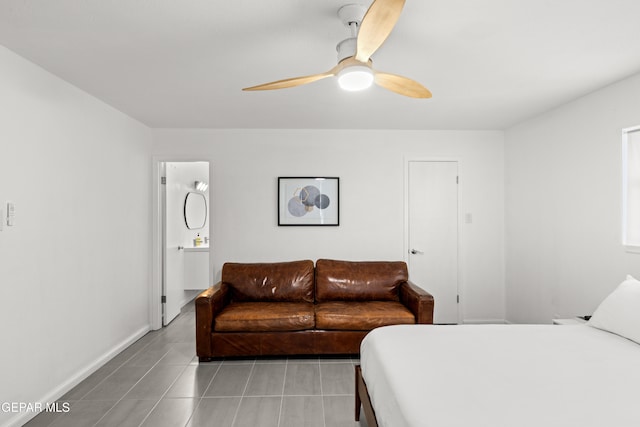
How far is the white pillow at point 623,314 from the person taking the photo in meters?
2.10

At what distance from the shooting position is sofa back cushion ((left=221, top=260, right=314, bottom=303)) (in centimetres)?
395

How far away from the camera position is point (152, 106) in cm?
348

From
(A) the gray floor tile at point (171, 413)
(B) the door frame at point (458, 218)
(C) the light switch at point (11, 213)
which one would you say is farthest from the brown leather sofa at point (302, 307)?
(C) the light switch at point (11, 213)

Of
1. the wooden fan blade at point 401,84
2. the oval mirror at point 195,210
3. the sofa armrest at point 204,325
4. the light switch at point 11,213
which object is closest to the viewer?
the wooden fan blade at point 401,84

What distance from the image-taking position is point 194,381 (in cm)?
299

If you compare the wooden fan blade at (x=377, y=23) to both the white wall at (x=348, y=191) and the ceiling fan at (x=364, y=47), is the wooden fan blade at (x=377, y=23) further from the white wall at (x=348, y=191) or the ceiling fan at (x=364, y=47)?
the white wall at (x=348, y=191)

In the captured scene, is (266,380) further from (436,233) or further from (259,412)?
(436,233)

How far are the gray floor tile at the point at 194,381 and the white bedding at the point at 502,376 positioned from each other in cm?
147

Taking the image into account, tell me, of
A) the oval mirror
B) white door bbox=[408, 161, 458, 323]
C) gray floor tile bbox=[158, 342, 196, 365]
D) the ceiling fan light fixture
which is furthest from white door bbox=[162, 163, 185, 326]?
the ceiling fan light fixture

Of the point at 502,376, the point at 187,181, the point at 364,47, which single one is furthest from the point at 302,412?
the point at 187,181

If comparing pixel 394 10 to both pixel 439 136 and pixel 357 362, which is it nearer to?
pixel 357 362

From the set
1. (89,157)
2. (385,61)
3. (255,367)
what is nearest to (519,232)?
(385,61)

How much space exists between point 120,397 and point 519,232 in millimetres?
4290

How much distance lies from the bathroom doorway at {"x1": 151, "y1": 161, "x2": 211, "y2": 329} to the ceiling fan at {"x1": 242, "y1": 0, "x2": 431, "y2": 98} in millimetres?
2901
